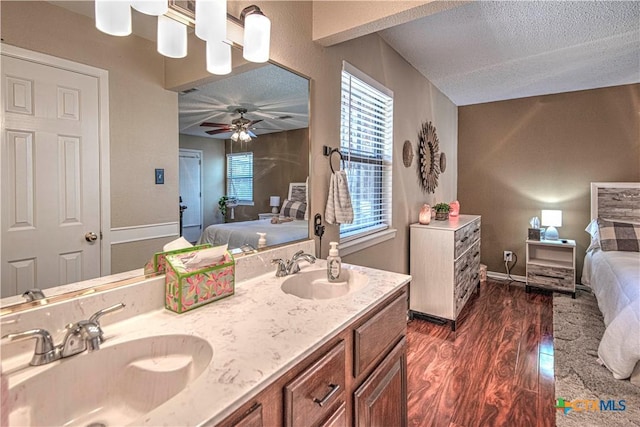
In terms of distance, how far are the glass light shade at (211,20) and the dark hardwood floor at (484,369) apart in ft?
6.87

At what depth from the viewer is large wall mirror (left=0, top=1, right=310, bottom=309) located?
879mm

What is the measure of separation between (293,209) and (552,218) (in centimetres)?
366

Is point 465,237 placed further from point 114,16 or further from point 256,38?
point 114,16

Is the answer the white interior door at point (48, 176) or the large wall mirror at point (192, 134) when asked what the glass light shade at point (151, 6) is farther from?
the white interior door at point (48, 176)

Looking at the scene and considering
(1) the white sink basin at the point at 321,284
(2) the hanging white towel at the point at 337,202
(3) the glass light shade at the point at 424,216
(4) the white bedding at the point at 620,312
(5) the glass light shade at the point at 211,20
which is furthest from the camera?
(3) the glass light shade at the point at 424,216

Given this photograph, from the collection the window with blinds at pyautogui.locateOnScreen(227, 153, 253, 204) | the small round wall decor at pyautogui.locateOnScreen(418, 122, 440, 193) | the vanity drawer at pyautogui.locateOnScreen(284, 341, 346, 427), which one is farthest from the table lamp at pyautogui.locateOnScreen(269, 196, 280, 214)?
the small round wall decor at pyautogui.locateOnScreen(418, 122, 440, 193)

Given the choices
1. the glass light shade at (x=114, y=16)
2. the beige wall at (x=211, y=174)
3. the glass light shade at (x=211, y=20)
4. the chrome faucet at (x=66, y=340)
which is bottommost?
the chrome faucet at (x=66, y=340)

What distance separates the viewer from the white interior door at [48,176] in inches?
31.0

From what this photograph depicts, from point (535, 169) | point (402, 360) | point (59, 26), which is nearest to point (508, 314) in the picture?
point (535, 169)

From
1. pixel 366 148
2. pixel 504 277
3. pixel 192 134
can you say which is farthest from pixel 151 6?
pixel 504 277

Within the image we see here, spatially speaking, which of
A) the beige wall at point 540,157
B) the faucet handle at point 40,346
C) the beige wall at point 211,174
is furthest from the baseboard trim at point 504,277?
the faucet handle at point 40,346

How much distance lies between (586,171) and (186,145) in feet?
15.0

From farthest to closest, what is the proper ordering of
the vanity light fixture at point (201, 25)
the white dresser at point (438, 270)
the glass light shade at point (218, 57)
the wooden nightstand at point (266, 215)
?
the white dresser at point (438, 270)
the wooden nightstand at point (266, 215)
the glass light shade at point (218, 57)
the vanity light fixture at point (201, 25)

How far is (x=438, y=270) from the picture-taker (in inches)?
114
